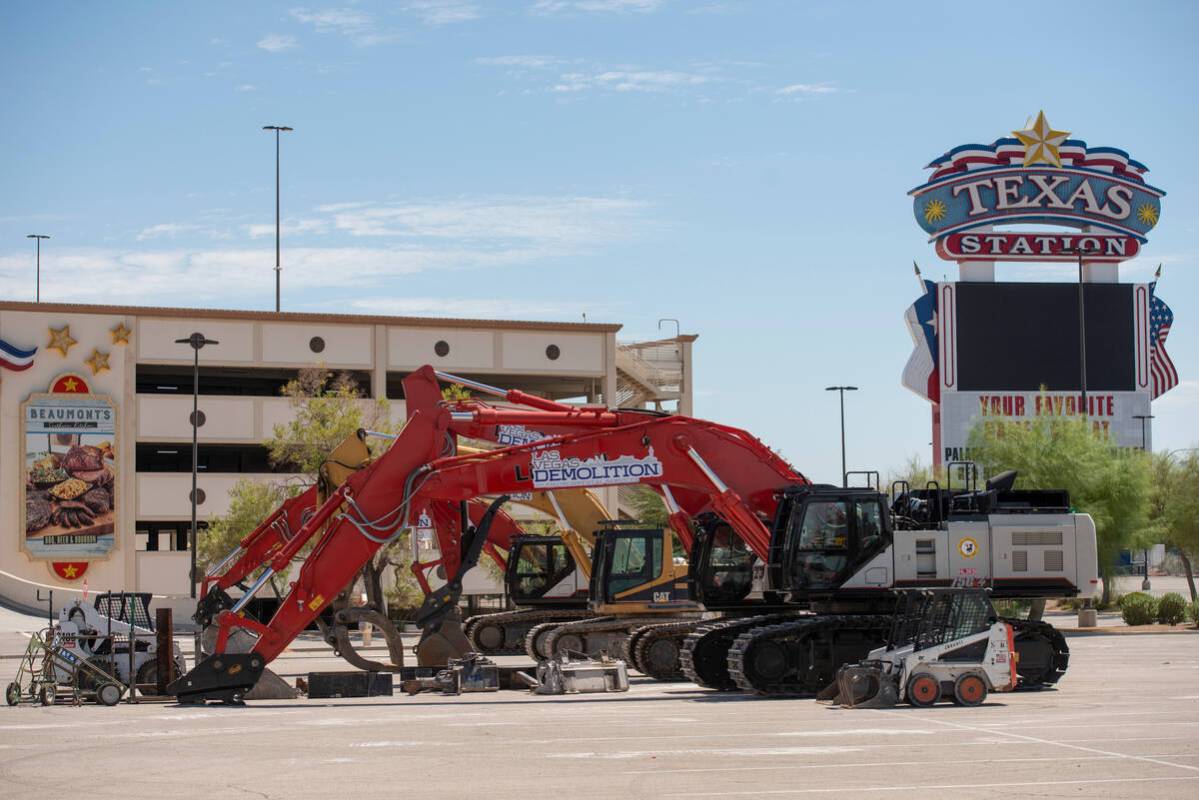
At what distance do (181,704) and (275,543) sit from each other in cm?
710

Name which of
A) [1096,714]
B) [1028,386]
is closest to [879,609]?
[1096,714]

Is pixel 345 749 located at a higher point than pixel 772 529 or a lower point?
lower

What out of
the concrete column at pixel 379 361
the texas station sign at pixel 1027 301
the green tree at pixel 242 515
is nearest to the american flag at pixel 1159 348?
the texas station sign at pixel 1027 301

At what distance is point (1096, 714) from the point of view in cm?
2211

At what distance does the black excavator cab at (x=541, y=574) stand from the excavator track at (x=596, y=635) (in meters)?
4.45

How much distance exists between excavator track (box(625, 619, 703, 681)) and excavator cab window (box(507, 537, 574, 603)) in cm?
636

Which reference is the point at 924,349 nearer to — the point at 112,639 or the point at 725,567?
the point at 725,567

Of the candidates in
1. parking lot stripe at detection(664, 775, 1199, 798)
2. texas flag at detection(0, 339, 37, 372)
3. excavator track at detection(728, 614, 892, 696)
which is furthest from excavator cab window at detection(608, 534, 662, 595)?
texas flag at detection(0, 339, 37, 372)

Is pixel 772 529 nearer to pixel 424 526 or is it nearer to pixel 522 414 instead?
pixel 522 414

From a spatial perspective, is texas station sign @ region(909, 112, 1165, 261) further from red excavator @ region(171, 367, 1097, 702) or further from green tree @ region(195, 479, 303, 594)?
red excavator @ region(171, 367, 1097, 702)

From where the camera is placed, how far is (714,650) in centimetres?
2691

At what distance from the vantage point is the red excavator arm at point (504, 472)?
89.3ft

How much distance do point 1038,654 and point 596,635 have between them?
29.8 feet

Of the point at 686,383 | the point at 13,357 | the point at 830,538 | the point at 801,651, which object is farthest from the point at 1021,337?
the point at 801,651
